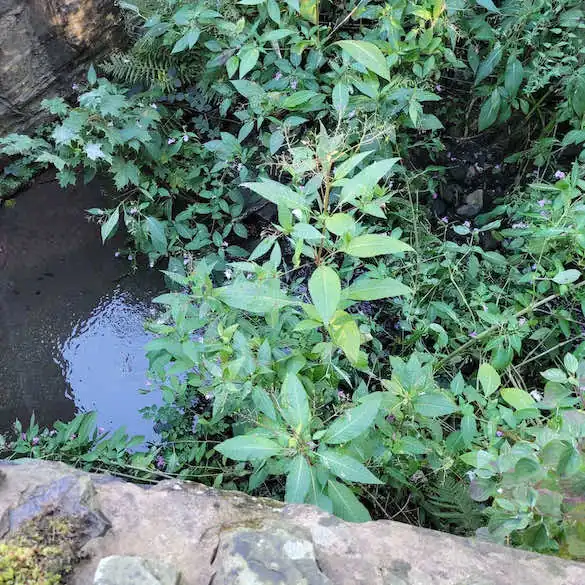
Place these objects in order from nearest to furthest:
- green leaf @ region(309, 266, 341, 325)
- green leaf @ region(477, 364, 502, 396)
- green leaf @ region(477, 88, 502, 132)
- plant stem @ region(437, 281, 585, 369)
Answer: green leaf @ region(309, 266, 341, 325) < green leaf @ region(477, 364, 502, 396) < plant stem @ region(437, 281, 585, 369) < green leaf @ region(477, 88, 502, 132)

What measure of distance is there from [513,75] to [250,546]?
2667 mm

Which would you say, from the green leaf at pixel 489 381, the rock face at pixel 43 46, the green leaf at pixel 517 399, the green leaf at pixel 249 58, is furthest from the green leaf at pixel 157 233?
the green leaf at pixel 517 399

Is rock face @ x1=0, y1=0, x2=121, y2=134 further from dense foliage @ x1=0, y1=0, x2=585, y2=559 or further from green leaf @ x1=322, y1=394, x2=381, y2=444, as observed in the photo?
green leaf @ x1=322, y1=394, x2=381, y2=444

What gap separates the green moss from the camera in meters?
1.13

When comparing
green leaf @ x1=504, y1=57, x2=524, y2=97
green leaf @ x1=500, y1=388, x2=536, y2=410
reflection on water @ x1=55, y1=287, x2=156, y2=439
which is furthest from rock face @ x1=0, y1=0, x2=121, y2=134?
green leaf @ x1=500, y1=388, x2=536, y2=410

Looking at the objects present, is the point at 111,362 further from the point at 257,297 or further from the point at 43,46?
the point at 43,46

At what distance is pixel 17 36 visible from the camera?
10.9ft

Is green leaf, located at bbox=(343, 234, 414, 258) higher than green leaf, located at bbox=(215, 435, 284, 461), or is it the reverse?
green leaf, located at bbox=(343, 234, 414, 258)

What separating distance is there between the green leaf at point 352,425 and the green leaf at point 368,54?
1589mm

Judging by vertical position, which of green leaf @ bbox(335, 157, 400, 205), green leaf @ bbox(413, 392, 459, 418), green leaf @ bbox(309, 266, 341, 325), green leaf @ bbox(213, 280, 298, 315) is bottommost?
green leaf @ bbox(413, 392, 459, 418)

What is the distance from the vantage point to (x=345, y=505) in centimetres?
157

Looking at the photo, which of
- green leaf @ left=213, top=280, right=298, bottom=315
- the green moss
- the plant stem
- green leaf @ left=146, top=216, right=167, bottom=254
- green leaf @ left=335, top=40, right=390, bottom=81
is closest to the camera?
the green moss

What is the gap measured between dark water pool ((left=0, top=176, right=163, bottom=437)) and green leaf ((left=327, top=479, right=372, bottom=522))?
1561 millimetres

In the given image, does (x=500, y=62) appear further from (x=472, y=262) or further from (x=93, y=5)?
(x=93, y=5)
